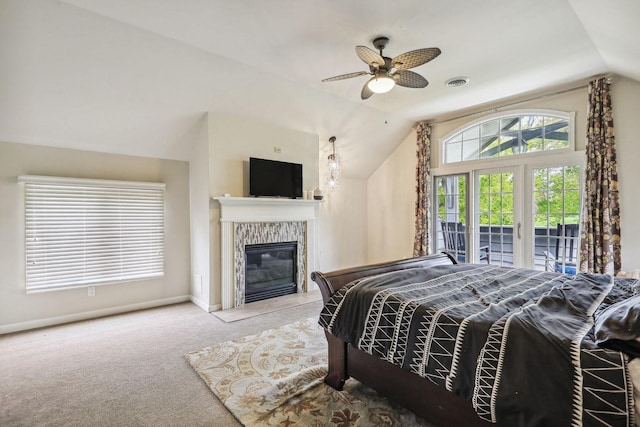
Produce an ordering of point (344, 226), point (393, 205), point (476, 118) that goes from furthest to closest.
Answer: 1. point (344, 226)
2. point (393, 205)
3. point (476, 118)

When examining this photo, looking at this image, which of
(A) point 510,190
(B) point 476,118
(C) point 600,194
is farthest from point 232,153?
(C) point 600,194

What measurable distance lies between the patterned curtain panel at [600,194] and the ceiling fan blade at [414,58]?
278 cm

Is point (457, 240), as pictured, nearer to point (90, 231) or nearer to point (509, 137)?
point (509, 137)

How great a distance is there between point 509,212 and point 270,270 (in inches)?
150

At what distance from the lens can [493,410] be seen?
1334 millimetres

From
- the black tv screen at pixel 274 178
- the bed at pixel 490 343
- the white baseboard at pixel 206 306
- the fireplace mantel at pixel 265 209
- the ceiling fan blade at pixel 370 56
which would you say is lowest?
the white baseboard at pixel 206 306

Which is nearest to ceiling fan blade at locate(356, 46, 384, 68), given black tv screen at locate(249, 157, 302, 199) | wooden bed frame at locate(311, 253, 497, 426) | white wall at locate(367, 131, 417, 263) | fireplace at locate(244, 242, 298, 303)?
wooden bed frame at locate(311, 253, 497, 426)

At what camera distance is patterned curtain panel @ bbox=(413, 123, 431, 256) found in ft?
18.2

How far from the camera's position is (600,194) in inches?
148

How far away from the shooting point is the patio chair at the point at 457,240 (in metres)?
5.11

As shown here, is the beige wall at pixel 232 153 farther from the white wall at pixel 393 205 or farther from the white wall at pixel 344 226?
the white wall at pixel 393 205

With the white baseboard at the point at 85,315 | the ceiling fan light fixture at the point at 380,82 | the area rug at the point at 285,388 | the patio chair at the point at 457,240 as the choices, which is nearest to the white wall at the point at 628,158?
the patio chair at the point at 457,240

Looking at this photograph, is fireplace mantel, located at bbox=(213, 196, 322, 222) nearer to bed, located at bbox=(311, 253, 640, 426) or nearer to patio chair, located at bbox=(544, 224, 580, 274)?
bed, located at bbox=(311, 253, 640, 426)

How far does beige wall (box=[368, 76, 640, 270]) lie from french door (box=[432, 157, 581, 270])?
0.48 metres
